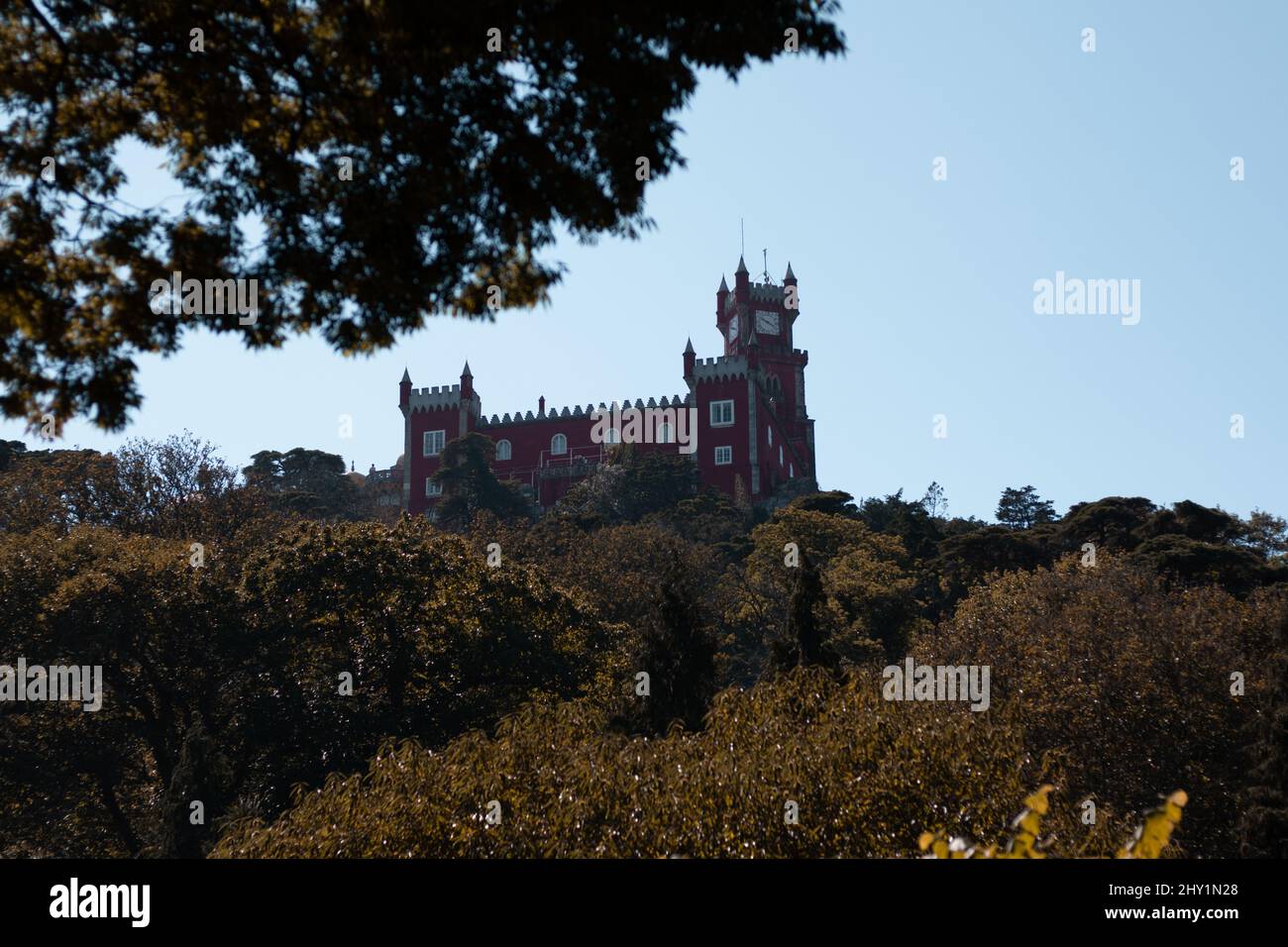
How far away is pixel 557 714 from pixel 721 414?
6744 centimetres

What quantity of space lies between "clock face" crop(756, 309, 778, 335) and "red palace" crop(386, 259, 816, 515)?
81mm

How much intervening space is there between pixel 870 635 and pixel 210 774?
29135mm

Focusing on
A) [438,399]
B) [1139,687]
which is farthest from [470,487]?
[1139,687]

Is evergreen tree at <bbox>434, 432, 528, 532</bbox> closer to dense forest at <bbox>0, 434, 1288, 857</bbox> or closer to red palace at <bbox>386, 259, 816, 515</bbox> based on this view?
red palace at <bbox>386, 259, 816, 515</bbox>

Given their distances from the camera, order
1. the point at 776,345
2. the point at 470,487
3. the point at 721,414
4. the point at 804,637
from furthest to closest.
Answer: the point at 776,345
the point at 721,414
the point at 470,487
the point at 804,637

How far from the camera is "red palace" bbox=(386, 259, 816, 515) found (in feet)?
289

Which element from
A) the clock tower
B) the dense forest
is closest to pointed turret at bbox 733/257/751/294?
the clock tower

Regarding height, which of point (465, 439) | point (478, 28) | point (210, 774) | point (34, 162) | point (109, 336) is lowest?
point (210, 774)

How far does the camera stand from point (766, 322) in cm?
10406

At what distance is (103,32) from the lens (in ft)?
29.6

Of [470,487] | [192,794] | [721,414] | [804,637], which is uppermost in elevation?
[721,414]

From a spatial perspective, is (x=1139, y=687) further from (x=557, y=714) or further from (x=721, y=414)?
(x=721, y=414)

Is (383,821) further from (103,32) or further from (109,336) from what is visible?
(103,32)
